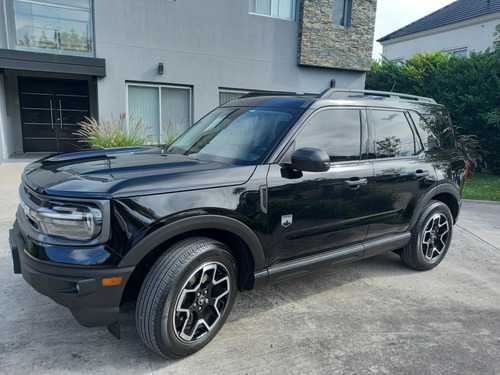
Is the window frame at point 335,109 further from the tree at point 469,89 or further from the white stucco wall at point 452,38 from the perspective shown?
the white stucco wall at point 452,38

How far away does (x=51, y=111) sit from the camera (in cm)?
1257

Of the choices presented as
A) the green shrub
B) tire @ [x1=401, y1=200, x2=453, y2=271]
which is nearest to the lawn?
tire @ [x1=401, y1=200, x2=453, y2=271]

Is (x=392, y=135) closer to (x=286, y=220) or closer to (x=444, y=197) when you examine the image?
(x=444, y=197)

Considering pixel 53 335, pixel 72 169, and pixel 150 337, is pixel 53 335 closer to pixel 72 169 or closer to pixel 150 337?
pixel 150 337

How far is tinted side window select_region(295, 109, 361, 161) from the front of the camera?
3.37 meters

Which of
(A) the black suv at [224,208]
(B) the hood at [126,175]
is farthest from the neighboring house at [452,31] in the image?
(B) the hood at [126,175]

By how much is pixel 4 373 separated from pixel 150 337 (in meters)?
0.99

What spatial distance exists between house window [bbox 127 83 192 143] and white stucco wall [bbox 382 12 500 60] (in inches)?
547

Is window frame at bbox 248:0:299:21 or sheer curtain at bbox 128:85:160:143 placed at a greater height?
window frame at bbox 248:0:299:21

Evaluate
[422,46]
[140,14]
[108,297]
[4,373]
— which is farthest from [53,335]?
[422,46]

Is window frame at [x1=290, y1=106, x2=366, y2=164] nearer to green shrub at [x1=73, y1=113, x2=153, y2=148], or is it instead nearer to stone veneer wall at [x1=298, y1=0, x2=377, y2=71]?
green shrub at [x1=73, y1=113, x2=153, y2=148]

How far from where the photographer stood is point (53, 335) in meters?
3.01

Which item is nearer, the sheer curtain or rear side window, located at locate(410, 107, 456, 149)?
rear side window, located at locate(410, 107, 456, 149)

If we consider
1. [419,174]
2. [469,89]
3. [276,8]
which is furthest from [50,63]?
[469,89]
